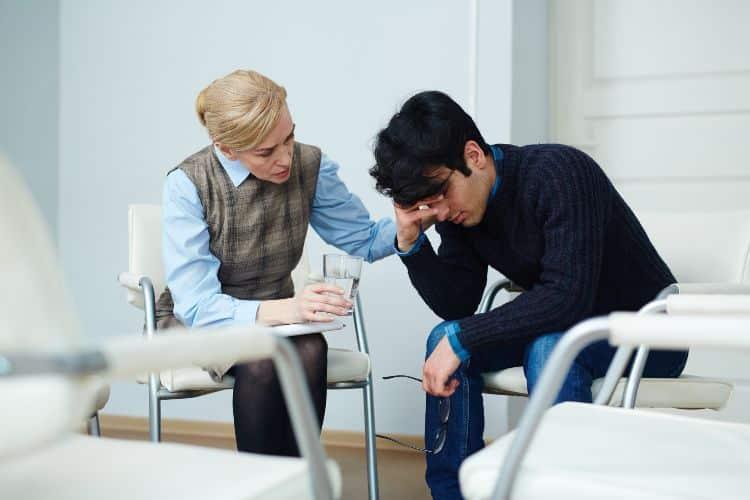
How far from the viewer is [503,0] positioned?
2.97m

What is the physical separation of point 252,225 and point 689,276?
3.13 feet

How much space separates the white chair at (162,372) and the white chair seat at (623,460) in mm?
855

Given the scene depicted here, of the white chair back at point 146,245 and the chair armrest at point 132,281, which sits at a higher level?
the white chair back at point 146,245

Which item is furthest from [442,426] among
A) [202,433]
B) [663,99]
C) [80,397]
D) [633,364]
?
[202,433]

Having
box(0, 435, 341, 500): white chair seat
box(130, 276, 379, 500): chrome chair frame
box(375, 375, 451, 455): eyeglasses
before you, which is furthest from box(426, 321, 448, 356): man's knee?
box(0, 435, 341, 500): white chair seat

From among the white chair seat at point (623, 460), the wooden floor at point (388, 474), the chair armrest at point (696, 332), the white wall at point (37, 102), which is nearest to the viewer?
the chair armrest at point (696, 332)

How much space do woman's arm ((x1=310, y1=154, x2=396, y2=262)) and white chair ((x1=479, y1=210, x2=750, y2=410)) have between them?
307 millimetres

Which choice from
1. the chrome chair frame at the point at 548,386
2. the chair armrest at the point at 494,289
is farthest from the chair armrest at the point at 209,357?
the chair armrest at the point at 494,289

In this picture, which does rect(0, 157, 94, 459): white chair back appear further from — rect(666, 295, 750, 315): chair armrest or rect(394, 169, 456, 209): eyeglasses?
rect(394, 169, 456, 209): eyeglasses

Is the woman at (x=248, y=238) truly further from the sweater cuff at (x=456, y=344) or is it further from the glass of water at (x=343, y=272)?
the sweater cuff at (x=456, y=344)

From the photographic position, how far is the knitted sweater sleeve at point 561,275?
164 centimetres

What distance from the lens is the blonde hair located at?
1.92 meters

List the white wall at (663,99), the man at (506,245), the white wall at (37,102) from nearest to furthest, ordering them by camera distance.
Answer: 1. the man at (506,245)
2. the white wall at (663,99)
3. the white wall at (37,102)

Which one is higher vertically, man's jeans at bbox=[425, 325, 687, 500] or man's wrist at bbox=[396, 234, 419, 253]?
man's wrist at bbox=[396, 234, 419, 253]
